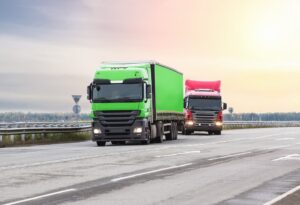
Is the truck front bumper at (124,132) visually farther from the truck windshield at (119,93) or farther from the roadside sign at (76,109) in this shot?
the roadside sign at (76,109)

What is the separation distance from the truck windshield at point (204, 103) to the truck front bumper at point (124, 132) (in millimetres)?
16539

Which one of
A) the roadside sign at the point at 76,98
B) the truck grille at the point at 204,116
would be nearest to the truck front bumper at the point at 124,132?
the truck grille at the point at 204,116

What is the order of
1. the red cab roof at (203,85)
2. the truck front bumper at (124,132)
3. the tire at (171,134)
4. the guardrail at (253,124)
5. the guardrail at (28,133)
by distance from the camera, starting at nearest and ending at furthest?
the truck front bumper at (124,132) → the guardrail at (28,133) → the tire at (171,134) → the red cab roof at (203,85) → the guardrail at (253,124)

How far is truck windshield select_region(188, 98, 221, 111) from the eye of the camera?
4612 cm

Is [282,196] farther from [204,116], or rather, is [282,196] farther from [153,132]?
[204,116]

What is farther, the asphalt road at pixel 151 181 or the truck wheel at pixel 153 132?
the truck wheel at pixel 153 132

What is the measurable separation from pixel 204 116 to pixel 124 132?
1752 cm

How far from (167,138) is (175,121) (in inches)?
50.0

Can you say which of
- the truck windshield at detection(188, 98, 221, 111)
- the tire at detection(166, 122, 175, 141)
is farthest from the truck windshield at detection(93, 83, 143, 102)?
the truck windshield at detection(188, 98, 221, 111)

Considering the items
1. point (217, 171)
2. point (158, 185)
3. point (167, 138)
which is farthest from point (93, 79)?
point (158, 185)

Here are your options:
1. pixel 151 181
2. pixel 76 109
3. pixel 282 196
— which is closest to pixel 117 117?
pixel 151 181

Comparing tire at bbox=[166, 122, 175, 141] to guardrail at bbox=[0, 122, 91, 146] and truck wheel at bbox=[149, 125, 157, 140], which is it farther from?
guardrail at bbox=[0, 122, 91, 146]

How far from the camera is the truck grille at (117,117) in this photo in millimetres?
29547

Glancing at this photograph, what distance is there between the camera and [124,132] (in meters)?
29.7
